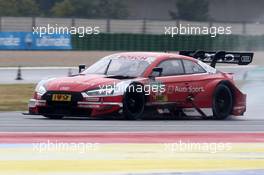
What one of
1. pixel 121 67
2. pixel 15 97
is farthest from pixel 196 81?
pixel 15 97

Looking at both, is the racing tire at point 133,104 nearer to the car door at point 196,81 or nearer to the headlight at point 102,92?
the headlight at point 102,92

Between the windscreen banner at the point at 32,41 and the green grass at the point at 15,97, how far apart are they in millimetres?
20437

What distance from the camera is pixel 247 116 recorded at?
18188 mm

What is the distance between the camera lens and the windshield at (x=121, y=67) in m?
16.2

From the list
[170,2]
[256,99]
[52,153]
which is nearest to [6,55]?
[170,2]

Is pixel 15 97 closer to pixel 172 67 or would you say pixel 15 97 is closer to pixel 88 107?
pixel 172 67

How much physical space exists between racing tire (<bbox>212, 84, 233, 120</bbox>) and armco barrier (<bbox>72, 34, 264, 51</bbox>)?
24.6m

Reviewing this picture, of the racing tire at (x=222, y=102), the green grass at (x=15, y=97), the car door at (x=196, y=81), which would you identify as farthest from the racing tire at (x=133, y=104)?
the green grass at (x=15, y=97)

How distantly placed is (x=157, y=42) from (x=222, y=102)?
93.9 ft

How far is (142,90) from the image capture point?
15.8m

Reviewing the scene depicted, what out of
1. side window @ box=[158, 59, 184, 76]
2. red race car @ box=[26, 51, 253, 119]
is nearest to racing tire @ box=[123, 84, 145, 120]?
red race car @ box=[26, 51, 253, 119]

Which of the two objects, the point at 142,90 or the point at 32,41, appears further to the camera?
the point at 32,41

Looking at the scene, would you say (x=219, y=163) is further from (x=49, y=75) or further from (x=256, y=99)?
(x=49, y=75)

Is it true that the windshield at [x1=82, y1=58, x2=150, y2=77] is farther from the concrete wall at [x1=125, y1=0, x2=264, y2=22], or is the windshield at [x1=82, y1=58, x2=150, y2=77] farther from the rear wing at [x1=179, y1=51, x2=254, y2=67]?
the concrete wall at [x1=125, y1=0, x2=264, y2=22]
